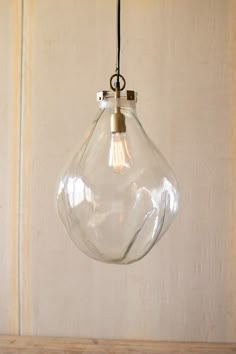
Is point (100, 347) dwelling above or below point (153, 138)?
below

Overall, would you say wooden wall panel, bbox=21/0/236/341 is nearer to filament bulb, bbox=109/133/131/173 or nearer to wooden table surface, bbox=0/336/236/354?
wooden table surface, bbox=0/336/236/354

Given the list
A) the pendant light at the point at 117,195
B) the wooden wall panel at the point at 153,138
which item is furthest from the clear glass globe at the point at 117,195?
the wooden wall panel at the point at 153,138

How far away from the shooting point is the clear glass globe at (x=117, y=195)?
0.39m

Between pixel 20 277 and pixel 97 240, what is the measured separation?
51 cm

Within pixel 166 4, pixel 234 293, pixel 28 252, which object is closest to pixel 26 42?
pixel 166 4

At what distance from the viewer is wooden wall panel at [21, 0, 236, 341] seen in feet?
2.64

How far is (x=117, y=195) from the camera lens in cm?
39

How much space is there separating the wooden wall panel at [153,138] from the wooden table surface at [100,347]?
5 centimetres

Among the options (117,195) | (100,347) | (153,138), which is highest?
(153,138)

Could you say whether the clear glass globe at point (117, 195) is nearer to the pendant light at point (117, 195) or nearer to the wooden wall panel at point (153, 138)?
the pendant light at point (117, 195)

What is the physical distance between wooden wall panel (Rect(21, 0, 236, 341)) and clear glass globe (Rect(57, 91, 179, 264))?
41cm

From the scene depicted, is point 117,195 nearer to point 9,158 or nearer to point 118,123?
point 118,123

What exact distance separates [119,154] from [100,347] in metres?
0.49

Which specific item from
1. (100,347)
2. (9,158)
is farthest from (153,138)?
(100,347)
